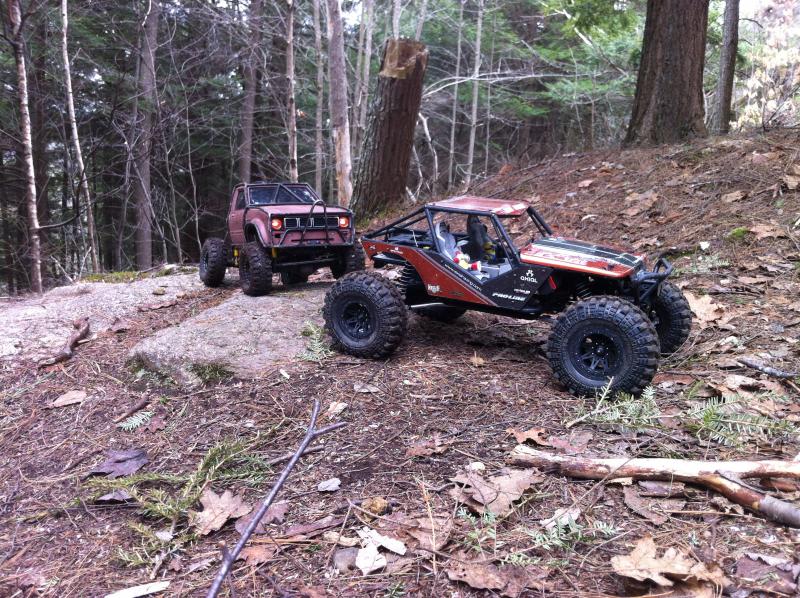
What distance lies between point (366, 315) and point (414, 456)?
5.64 ft

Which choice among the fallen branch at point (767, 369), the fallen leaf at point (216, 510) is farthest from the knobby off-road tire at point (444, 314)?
the fallen leaf at point (216, 510)

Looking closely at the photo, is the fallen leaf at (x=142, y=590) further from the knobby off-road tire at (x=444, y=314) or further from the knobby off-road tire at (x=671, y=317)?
the knobby off-road tire at (x=671, y=317)

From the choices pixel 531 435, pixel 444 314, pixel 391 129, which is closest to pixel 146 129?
pixel 391 129

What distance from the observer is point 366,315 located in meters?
4.56

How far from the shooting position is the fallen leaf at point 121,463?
3.27 metres

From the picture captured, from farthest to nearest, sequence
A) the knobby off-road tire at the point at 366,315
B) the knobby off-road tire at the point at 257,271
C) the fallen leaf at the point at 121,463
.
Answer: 1. the knobby off-road tire at the point at 257,271
2. the knobby off-road tire at the point at 366,315
3. the fallen leaf at the point at 121,463

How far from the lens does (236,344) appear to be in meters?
4.68

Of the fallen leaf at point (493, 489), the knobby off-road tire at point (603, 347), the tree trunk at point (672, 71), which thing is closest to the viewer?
the fallen leaf at point (493, 489)

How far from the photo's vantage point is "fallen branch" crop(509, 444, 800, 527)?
2309 mm

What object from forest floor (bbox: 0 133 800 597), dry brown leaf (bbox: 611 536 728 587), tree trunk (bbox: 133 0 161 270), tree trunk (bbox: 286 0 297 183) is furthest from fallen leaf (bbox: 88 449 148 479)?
tree trunk (bbox: 133 0 161 270)

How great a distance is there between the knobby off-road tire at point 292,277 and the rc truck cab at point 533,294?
2144 millimetres

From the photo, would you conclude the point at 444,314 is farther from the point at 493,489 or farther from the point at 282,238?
the point at 493,489

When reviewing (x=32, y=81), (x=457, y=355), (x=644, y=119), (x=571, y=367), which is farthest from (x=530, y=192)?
(x=32, y=81)

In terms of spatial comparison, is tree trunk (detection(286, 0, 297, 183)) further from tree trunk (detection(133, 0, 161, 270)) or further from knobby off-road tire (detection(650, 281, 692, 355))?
knobby off-road tire (detection(650, 281, 692, 355))
